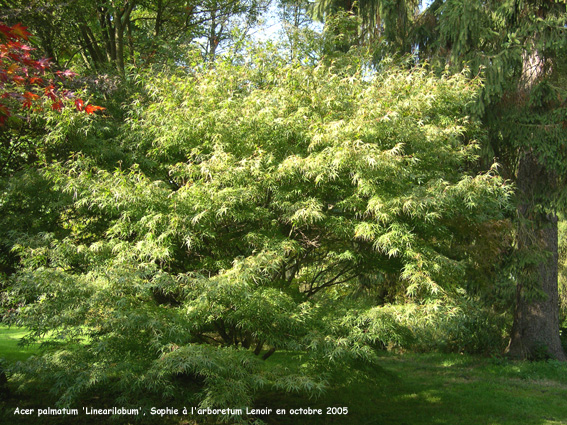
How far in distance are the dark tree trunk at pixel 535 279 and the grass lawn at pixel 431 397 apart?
0.80m

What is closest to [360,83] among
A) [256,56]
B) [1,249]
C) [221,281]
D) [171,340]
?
[256,56]

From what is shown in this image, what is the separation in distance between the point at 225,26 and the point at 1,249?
9.23 m

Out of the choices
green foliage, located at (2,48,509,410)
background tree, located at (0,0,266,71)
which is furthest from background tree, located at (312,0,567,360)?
background tree, located at (0,0,266,71)

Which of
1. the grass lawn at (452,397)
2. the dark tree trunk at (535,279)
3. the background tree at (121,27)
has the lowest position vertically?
the grass lawn at (452,397)

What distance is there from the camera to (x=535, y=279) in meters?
10.4

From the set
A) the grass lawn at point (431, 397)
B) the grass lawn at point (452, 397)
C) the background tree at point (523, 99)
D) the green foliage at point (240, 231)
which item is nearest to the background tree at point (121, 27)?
the green foliage at point (240, 231)

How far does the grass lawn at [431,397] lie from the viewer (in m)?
6.92

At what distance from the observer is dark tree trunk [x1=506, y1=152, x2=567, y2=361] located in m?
10.4

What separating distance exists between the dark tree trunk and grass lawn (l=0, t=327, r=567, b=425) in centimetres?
80

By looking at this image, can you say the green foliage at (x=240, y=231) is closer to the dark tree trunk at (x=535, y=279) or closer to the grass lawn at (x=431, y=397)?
the grass lawn at (x=431, y=397)

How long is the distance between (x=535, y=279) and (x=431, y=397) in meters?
4.02

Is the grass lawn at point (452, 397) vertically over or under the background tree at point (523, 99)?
under

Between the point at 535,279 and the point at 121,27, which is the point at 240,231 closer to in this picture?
the point at 121,27

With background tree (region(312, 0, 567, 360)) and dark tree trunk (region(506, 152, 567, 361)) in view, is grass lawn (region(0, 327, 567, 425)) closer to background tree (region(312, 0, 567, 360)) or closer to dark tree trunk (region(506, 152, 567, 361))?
dark tree trunk (region(506, 152, 567, 361))
